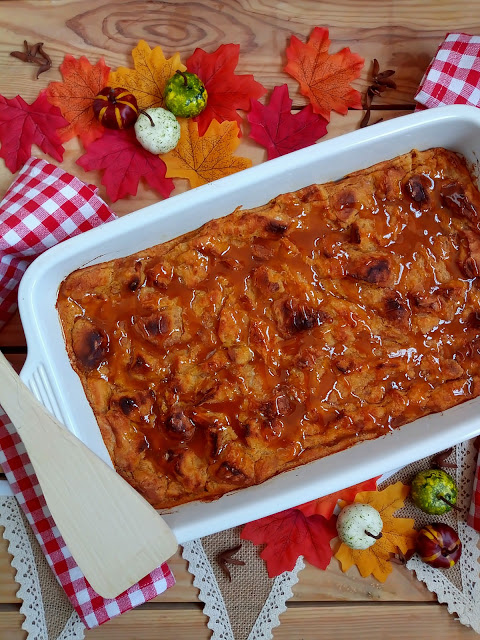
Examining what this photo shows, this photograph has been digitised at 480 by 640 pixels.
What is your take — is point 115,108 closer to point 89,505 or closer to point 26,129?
point 26,129

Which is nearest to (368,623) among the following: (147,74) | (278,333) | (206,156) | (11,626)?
(278,333)

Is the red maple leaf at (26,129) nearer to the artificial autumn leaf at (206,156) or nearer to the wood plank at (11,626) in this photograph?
the artificial autumn leaf at (206,156)

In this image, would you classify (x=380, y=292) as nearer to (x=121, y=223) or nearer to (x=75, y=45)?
(x=121, y=223)

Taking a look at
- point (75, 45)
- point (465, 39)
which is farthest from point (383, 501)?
point (75, 45)

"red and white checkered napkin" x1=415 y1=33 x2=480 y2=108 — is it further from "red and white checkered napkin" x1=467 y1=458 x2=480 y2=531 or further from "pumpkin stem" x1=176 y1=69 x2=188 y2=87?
"red and white checkered napkin" x1=467 y1=458 x2=480 y2=531

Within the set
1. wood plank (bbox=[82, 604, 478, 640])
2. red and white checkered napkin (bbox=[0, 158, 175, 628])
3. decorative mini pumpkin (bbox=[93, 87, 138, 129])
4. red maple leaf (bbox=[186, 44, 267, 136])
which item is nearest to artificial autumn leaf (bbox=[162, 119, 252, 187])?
red maple leaf (bbox=[186, 44, 267, 136])
